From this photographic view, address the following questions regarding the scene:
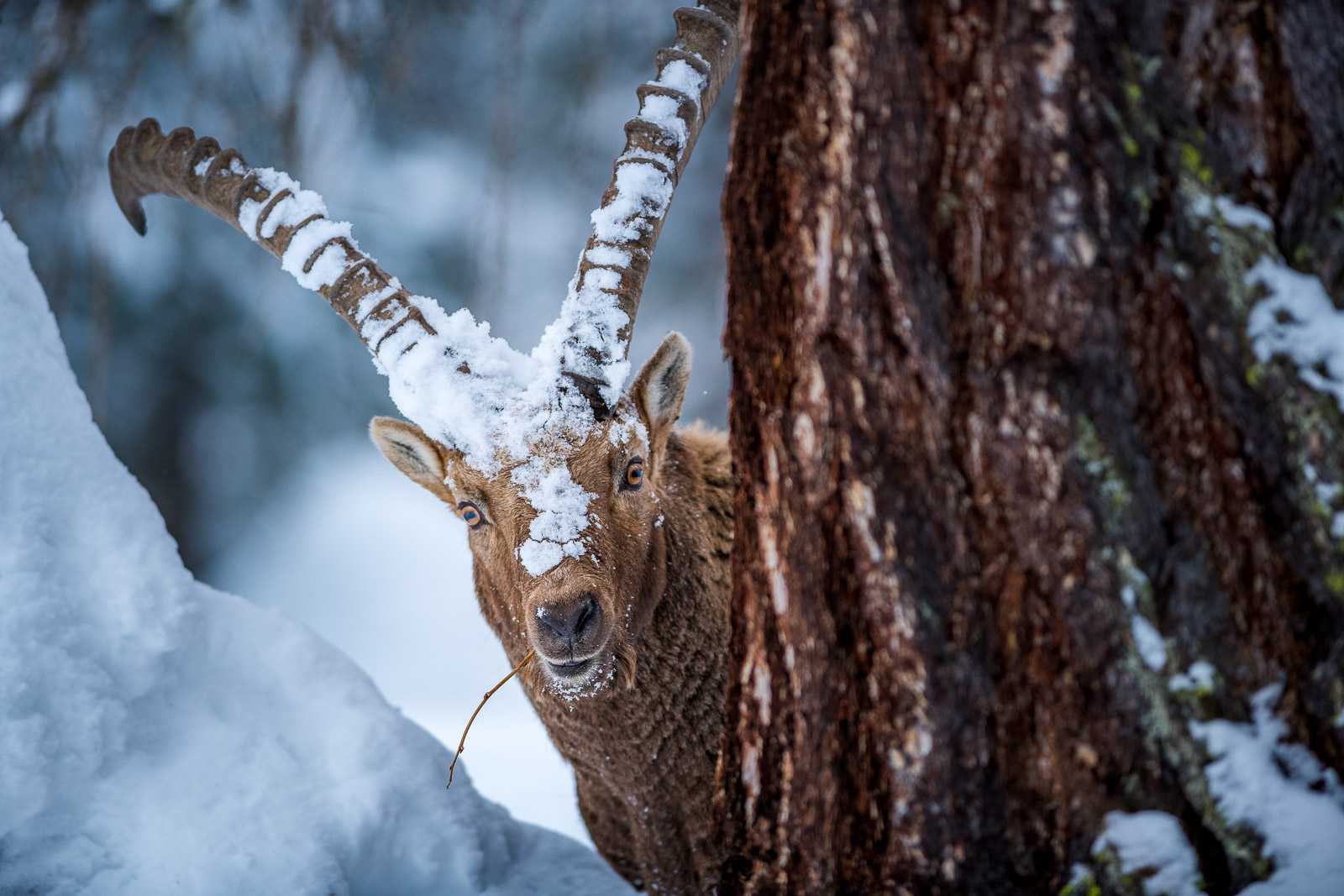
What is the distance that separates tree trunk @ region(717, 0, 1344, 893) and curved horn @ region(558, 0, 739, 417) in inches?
46.7

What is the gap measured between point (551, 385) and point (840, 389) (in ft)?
3.97

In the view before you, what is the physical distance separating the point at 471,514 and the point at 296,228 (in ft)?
3.66

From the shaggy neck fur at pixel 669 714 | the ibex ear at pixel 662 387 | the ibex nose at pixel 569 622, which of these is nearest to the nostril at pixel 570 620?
the ibex nose at pixel 569 622

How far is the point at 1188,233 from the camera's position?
122 centimetres

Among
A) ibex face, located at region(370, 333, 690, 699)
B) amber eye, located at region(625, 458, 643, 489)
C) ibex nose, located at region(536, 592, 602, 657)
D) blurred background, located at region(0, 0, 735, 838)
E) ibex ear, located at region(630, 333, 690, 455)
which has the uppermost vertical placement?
blurred background, located at region(0, 0, 735, 838)

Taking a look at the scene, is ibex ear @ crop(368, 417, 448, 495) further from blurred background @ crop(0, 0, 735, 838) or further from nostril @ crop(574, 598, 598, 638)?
blurred background @ crop(0, 0, 735, 838)

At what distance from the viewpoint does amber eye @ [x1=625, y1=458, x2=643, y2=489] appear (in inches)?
96.3

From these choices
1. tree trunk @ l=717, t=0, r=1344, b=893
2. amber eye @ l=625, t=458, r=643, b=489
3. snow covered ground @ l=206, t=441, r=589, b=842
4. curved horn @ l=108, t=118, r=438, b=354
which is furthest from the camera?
snow covered ground @ l=206, t=441, r=589, b=842

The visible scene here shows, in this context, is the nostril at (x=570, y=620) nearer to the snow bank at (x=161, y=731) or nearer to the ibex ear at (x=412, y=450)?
the ibex ear at (x=412, y=450)

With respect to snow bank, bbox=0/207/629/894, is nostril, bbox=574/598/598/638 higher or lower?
higher

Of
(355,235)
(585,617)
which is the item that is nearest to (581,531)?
(585,617)

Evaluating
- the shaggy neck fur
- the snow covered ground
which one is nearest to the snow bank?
the shaggy neck fur

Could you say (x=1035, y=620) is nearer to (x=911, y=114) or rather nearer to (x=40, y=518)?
(x=911, y=114)

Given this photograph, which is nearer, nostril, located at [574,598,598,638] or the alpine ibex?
nostril, located at [574,598,598,638]
